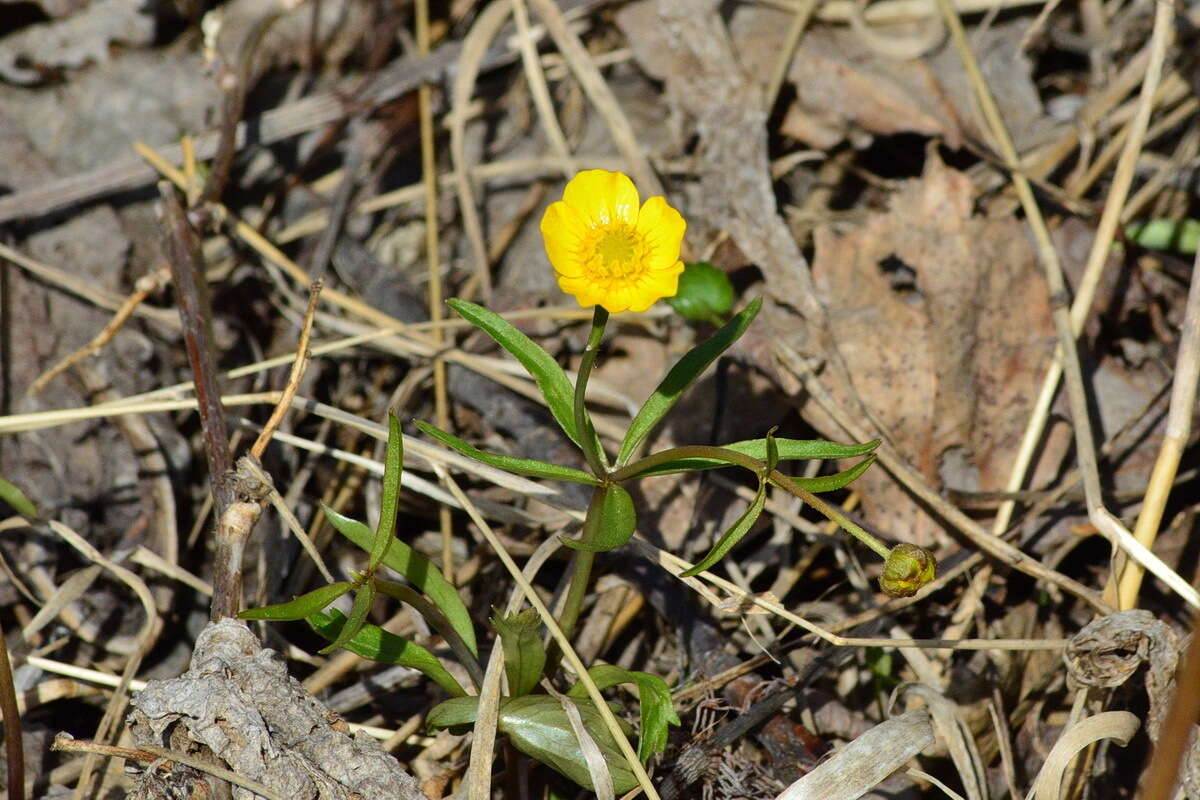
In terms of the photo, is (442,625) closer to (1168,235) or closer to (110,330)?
(110,330)

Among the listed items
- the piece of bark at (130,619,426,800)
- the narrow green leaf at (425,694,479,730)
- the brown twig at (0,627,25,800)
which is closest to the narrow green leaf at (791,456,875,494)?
the narrow green leaf at (425,694,479,730)

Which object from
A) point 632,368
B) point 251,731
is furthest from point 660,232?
point 251,731

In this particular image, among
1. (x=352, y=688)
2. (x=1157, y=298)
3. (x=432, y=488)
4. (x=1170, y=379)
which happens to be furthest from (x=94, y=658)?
(x=1157, y=298)

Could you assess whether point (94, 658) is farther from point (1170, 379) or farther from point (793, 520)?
point (1170, 379)

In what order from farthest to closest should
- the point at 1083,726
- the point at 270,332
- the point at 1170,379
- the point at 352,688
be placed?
the point at 270,332
the point at 1170,379
the point at 352,688
the point at 1083,726

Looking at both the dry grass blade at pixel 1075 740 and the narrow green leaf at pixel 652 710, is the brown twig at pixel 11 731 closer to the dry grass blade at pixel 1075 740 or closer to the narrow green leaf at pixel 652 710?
the narrow green leaf at pixel 652 710

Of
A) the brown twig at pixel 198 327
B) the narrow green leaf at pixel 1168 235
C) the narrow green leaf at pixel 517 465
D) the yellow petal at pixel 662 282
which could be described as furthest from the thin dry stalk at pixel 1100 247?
the brown twig at pixel 198 327
